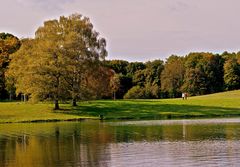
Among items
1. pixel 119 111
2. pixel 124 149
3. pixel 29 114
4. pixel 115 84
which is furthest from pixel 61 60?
pixel 115 84

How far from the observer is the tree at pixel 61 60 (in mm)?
76562

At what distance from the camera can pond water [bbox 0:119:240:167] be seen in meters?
27.7

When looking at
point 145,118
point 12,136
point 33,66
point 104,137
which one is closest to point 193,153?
point 104,137

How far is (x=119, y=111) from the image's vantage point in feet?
258

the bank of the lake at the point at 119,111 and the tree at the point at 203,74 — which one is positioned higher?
the tree at the point at 203,74

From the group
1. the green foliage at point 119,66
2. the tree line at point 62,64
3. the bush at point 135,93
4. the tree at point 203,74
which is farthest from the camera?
the green foliage at point 119,66

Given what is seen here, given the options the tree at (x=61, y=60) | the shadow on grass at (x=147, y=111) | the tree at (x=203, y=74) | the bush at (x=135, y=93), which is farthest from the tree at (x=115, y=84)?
the tree at (x=61, y=60)

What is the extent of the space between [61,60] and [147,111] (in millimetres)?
14349

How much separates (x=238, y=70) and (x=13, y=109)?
78.3 metres

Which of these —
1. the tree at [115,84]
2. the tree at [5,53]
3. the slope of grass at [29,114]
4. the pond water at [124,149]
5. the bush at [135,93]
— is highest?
the tree at [5,53]

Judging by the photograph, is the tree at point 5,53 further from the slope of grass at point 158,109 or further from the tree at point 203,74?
the tree at point 203,74

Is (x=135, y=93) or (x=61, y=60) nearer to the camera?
(x=61, y=60)

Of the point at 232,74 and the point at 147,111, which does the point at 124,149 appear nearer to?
the point at 147,111

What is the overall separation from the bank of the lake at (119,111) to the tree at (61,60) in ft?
8.45
